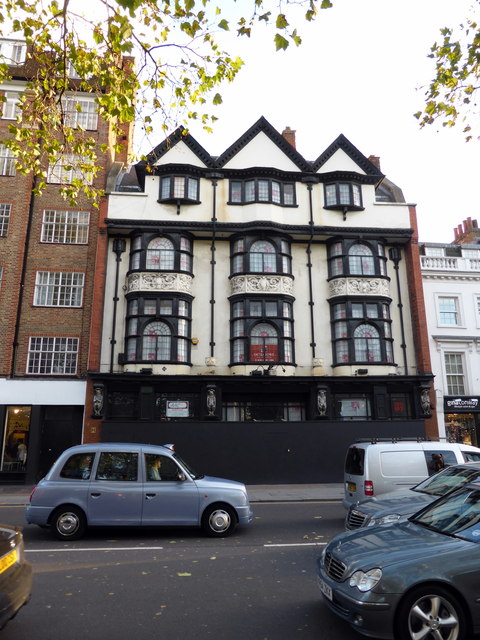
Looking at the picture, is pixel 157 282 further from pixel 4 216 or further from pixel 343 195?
pixel 343 195

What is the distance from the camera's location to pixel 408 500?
26.6ft

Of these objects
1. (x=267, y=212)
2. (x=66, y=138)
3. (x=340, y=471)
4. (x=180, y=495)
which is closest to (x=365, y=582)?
(x=180, y=495)

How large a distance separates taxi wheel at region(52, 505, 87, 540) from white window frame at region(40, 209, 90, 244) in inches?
621

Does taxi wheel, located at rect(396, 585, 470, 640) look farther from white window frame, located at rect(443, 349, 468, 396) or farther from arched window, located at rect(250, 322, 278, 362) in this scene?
white window frame, located at rect(443, 349, 468, 396)

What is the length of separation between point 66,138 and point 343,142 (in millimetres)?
17895

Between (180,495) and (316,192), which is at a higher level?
(316,192)

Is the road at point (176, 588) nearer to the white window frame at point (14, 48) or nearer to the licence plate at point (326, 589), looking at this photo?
the licence plate at point (326, 589)

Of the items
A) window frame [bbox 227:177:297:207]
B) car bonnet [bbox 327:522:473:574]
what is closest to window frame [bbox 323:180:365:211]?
window frame [bbox 227:177:297:207]

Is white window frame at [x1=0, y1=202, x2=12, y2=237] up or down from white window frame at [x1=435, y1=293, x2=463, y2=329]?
up

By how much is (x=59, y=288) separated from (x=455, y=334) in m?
19.7

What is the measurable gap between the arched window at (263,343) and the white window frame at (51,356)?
8133 mm

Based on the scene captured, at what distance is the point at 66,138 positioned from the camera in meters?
10.2

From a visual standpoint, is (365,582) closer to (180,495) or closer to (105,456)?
(180,495)

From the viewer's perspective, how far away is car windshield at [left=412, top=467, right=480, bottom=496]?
747 cm
